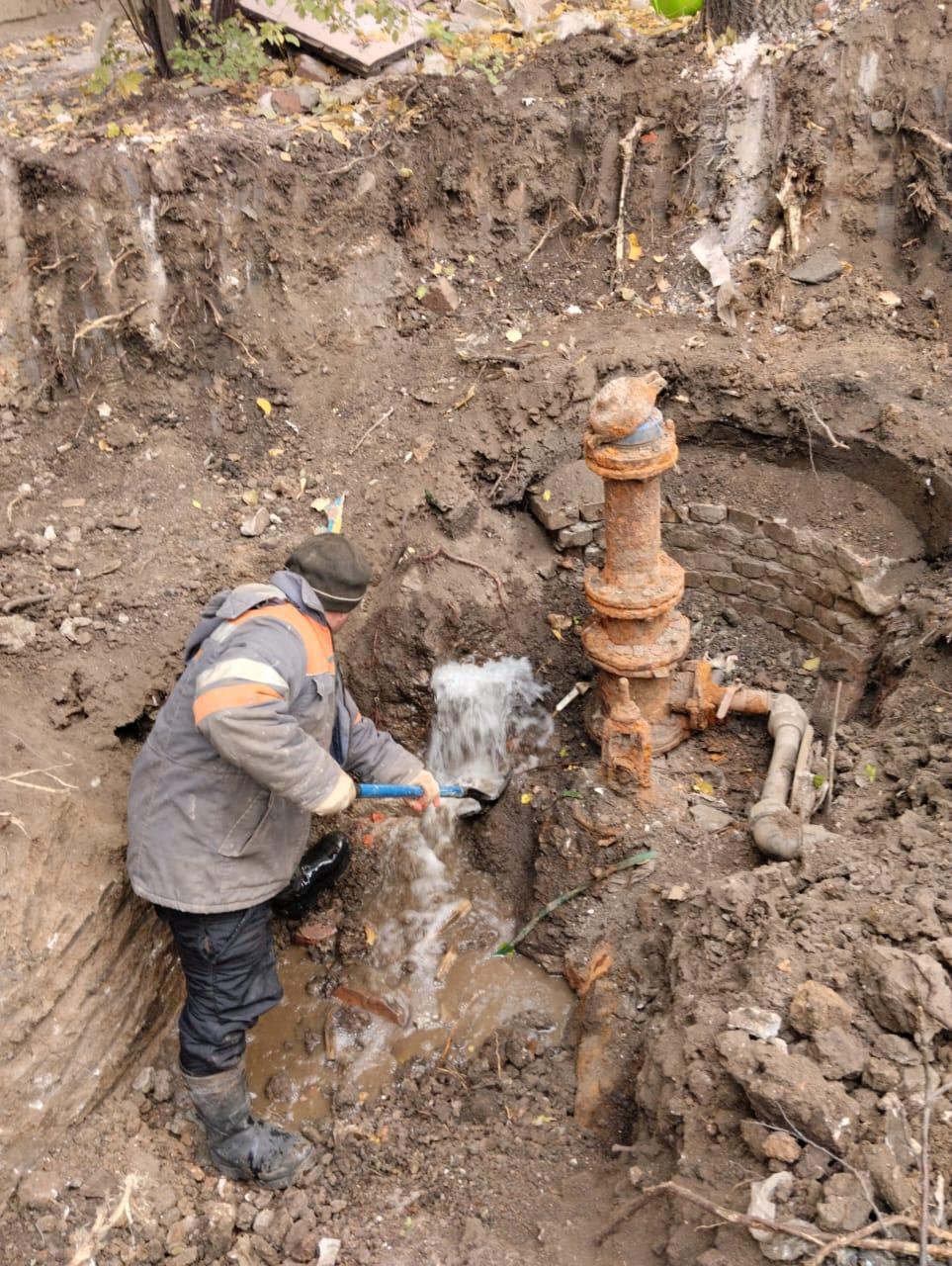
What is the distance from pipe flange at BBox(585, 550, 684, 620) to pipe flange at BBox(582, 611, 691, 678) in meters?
0.16

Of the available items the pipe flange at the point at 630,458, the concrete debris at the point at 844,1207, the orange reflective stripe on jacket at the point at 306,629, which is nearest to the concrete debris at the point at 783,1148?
the concrete debris at the point at 844,1207

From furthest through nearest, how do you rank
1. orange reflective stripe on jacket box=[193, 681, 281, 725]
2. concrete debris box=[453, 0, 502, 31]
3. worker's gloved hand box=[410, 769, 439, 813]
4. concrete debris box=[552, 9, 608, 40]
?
concrete debris box=[453, 0, 502, 31]
concrete debris box=[552, 9, 608, 40]
worker's gloved hand box=[410, 769, 439, 813]
orange reflective stripe on jacket box=[193, 681, 281, 725]

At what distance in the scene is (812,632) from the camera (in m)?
5.39

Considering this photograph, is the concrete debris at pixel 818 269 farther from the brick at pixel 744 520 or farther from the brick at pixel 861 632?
the brick at pixel 861 632

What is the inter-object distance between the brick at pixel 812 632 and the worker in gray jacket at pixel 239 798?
293cm

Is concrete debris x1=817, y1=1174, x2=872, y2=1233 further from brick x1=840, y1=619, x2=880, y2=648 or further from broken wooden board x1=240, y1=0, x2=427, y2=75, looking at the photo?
broken wooden board x1=240, y1=0, x2=427, y2=75

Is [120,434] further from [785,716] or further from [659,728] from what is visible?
[785,716]

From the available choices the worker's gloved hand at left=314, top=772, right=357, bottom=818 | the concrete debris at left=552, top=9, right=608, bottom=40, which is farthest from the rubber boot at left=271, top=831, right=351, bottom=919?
the concrete debris at left=552, top=9, right=608, bottom=40

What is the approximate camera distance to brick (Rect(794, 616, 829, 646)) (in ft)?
17.5

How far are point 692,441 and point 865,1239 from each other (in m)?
4.25

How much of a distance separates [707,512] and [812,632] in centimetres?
89

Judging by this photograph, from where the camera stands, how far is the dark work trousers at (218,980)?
3406 millimetres

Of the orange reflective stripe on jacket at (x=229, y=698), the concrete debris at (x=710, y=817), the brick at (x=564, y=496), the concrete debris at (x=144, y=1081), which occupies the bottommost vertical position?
the concrete debris at (x=144, y=1081)

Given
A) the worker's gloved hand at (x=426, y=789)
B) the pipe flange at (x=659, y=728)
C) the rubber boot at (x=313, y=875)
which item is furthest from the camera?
the pipe flange at (x=659, y=728)
